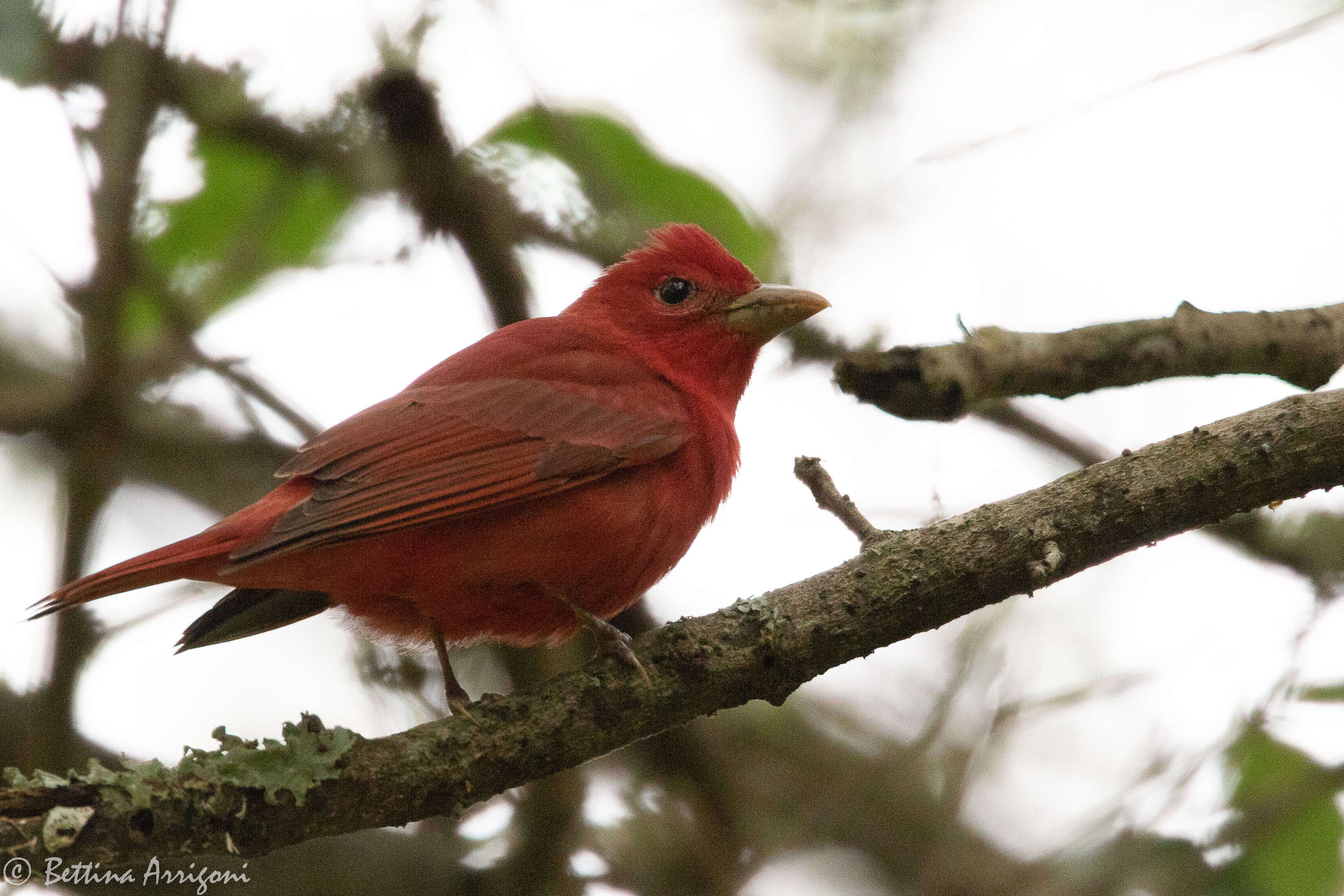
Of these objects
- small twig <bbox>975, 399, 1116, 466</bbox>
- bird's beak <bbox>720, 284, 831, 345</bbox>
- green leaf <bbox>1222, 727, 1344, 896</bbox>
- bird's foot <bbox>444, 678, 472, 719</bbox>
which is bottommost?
green leaf <bbox>1222, 727, 1344, 896</bbox>

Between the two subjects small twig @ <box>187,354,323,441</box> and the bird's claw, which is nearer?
the bird's claw

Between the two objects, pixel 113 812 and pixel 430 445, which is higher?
pixel 430 445

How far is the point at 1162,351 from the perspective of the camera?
3.18 m

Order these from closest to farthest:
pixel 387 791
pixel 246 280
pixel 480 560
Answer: pixel 387 791 < pixel 480 560 < pixel 246 280

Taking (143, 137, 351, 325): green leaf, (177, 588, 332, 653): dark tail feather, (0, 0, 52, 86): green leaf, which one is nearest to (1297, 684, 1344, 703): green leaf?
(177, 588, 332, 653): dark tail feather

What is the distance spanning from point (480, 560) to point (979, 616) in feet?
8.72

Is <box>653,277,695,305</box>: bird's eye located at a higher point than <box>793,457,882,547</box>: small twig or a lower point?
higher

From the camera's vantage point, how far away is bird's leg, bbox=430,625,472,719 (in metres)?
3.36

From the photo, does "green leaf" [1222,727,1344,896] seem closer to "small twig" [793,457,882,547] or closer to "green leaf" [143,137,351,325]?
"small twig" [793,457,882,547]

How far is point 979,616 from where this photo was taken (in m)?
5.37

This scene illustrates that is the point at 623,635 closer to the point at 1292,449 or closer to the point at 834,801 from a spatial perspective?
the point at 1292,449

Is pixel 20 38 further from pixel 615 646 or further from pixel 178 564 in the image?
pixel 615 646

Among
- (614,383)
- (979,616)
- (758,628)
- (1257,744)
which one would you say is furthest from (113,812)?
(979,616)

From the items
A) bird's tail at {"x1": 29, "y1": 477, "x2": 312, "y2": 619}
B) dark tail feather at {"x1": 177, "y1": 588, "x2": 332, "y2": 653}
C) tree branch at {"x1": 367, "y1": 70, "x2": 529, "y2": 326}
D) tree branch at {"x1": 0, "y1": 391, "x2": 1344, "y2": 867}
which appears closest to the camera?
tree branch at {"x1": 0, "y1": 391, "x2": 1344, "y2": 867}
